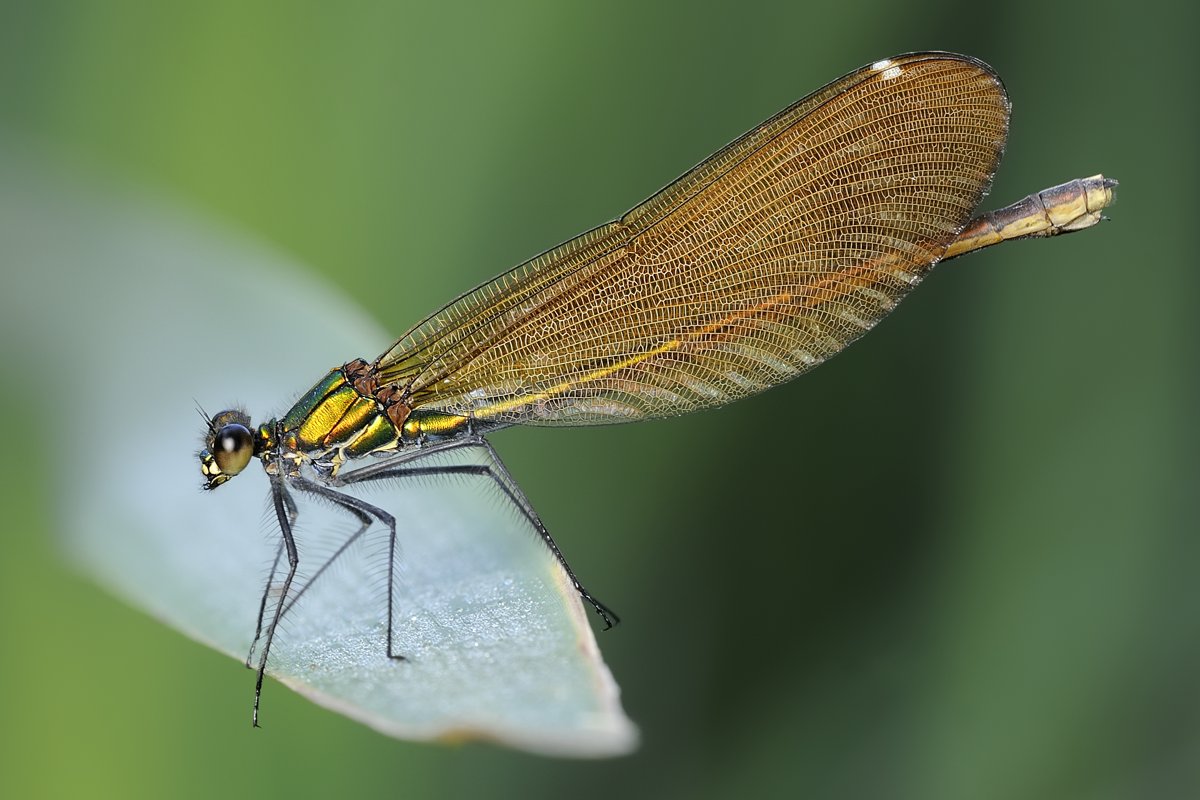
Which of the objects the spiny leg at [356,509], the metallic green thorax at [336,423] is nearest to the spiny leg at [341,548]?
the spiny leg at [356,509]

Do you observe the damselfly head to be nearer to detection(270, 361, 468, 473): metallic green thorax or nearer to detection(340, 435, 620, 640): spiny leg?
Result: detection(270, 361, 468, 473): metallic green thorax

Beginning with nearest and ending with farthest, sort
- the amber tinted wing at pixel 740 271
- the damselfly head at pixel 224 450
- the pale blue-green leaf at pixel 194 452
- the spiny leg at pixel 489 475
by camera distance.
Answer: the pale blue-green leaf at pixel 194 452 → the spiny leg at pixel 489 475 → the damselfly head at pixel 224 450 → the amber tinted wing at pixel 740 271

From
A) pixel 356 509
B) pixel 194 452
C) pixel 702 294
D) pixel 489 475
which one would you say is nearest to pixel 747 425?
pixel 702 294

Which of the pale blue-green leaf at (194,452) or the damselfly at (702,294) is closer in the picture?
the pale blue-green leaf at (194,452)

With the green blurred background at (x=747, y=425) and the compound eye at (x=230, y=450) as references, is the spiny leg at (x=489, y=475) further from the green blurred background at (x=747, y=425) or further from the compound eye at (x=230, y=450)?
the compound eye at (x=230, y=450)

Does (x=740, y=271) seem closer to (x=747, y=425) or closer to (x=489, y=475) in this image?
(x=747, y=425)

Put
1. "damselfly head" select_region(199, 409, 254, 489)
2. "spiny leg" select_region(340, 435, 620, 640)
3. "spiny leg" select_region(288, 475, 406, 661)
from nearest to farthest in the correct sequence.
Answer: "spiny leg" select_region(288, 475, 406, 661)
"spiny leg" select_region(340, 435, 620, 640)
"damselfly head" select_region(199, 409, 254, 489)

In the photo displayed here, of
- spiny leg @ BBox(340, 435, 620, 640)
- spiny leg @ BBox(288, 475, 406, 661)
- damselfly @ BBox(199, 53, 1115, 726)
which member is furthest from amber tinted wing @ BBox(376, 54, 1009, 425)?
spiny leg @ BBox(288, 475, 406, 661)

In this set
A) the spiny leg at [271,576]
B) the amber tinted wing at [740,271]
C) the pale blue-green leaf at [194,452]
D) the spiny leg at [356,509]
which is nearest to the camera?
the pale blue-green leaf at [194,452]
